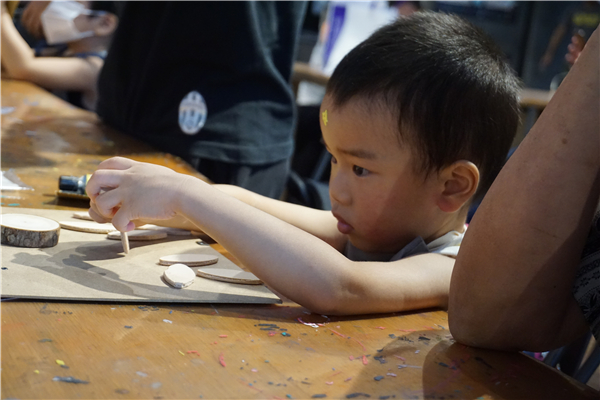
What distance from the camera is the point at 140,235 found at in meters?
0.87

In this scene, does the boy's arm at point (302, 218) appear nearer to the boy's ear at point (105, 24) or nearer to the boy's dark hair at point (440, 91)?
the boy's dark hair at point (440, 91)

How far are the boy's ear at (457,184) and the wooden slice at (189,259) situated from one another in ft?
1.22

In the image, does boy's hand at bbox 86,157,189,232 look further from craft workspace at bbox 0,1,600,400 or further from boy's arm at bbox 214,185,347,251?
boy's arm at bbox 214,185,347,251

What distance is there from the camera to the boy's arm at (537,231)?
Answer: 0.58 meters

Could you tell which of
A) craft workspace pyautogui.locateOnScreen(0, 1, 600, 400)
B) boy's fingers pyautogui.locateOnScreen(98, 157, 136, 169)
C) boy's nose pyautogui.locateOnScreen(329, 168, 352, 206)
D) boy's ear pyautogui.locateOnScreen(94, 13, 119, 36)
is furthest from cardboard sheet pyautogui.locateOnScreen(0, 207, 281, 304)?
boy's ear pyautogui.locateOnScreen(94, 13, 119, 36)

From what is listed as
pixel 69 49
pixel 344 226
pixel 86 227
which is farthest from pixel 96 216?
pixel 69 49

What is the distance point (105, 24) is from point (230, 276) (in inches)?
80.0

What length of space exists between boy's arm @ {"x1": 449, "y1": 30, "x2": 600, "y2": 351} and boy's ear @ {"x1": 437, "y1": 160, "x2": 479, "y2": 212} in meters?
0.27

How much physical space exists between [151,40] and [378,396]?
49.2 inches

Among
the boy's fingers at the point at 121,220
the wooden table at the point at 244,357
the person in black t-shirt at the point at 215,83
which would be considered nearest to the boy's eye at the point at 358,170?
the wooden table at the point at 244,357

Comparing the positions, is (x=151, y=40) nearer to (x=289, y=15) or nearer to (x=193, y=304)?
(x=289, y=15)

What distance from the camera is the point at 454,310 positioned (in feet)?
2.16

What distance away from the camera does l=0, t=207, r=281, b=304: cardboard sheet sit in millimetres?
641

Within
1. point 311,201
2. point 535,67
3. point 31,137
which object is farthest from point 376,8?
point 31,137
